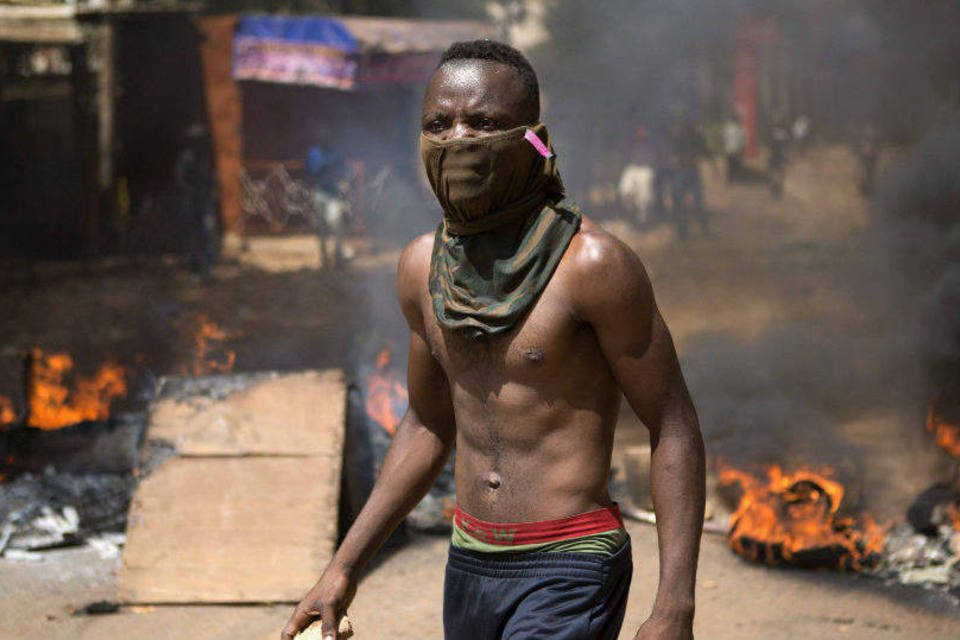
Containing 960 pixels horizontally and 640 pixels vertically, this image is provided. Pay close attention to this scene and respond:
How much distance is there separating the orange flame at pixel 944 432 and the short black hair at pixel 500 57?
16.6 ft

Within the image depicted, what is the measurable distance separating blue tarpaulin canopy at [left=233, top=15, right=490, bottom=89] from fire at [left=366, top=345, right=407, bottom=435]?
9.60 m

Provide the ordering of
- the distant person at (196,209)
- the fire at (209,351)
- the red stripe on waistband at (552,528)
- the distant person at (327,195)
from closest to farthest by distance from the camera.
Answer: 1. the red stripe on waistband at (552,528)
2. the fire at (209,351)
3. the distant person at (196,209)
4. the distant person at (327,195)

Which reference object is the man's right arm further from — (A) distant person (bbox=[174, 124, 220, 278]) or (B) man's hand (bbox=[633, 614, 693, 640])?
(A) distant person (bbox=[174, 124, 220, 278])

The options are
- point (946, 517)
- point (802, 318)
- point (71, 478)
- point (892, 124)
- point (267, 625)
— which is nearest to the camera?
point (267, 625)

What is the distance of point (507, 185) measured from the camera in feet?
7.82

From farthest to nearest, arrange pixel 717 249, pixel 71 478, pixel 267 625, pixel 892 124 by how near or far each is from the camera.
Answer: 1. pixel 717 249
2. pixel 892 124
3. pixel 71 478
4. pixel 267 625

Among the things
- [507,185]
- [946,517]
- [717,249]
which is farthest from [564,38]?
[507,185]

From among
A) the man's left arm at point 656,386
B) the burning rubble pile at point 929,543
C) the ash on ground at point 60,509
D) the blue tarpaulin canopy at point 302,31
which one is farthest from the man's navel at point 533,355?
the blue tarpaulin canopy at point 302,31

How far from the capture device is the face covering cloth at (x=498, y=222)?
7.72ft

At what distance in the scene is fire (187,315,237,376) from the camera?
9.68 metres

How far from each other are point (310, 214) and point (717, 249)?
6.07m

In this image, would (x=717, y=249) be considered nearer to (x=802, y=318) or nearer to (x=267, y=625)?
(x=802, y=318)

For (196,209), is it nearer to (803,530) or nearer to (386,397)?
(386,397)

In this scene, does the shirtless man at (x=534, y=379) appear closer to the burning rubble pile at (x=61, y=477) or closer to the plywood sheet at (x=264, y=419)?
the plywood sheet at (x=264, y=419)
